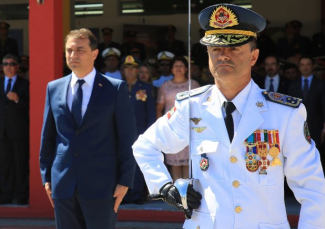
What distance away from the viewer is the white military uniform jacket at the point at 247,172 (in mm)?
2820

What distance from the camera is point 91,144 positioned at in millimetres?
4637

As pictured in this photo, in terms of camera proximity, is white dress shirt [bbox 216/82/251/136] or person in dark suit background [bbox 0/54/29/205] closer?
white dress shirt [bbox 216/82/251/136]

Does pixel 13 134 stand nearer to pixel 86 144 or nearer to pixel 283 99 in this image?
pixel 86 144

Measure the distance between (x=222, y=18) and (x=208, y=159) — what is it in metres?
0.63

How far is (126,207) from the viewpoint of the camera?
336 inches

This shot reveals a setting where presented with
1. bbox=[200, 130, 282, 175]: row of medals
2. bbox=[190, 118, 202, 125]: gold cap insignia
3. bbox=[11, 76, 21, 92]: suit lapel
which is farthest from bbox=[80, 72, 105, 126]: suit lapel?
bbox=[11, 76, 21, 92]: suit lapel

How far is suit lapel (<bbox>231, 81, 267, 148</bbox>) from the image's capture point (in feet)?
9.59

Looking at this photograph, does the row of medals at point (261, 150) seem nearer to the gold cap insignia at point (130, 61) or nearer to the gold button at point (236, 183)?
the gold button at point (236, 183)

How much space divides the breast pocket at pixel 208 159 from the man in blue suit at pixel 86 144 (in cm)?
167

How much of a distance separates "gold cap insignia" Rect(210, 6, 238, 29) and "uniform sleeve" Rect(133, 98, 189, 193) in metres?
0.38

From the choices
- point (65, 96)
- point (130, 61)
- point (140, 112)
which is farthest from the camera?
point (130, 61)

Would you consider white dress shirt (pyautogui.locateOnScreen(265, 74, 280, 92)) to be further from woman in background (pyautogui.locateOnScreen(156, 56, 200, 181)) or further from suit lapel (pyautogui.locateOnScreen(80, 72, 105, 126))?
suit lapel (pyautogui.locateOnScreen(80, 72, 105, 126))

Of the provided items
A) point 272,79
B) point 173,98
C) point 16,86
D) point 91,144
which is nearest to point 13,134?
point 16,86

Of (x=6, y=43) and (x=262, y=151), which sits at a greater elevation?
(x=6, y=43)
